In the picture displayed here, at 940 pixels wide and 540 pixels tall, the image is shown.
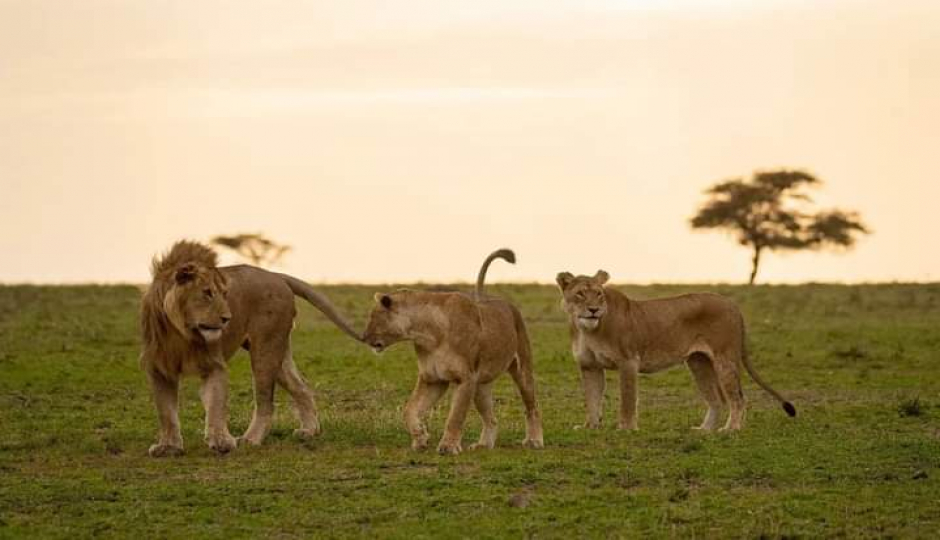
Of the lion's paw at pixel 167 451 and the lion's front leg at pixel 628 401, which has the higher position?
the lion's front leg at pixel 628 401

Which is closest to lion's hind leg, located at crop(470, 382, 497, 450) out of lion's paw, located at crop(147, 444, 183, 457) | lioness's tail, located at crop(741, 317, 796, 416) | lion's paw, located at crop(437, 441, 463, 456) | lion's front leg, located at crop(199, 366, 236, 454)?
lion's paw, located at crop(437, 441, 463, 456)

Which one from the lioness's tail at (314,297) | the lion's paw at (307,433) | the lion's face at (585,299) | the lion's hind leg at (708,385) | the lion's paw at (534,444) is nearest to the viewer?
the lion's paw at (534,444)

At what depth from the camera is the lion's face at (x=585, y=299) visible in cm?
1287

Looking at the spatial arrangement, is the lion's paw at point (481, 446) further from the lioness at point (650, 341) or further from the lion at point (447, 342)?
the lioness at point (650, 341)

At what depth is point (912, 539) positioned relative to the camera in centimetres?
878

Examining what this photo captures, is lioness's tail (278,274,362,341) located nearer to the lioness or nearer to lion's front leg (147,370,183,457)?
lion's front leg (147,370,183,457)

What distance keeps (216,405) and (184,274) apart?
94 cm

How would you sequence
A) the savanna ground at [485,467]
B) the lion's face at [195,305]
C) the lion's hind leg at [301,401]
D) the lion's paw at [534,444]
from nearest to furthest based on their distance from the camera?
1. the savanna ground at [485,467]
2. the lion's face at [195,305]
3. the lion's paw at [534,444]
4. the lion's hind leg at [301,401]

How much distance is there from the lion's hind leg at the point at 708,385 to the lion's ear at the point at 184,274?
4321 mm

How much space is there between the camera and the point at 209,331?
1112 centimetres

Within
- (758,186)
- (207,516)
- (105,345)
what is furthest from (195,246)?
(758,186)

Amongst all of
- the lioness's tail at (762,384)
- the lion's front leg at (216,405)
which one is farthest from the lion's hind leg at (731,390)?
the lion's front leg at (216,405)

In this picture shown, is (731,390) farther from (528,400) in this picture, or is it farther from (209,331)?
(209,331)

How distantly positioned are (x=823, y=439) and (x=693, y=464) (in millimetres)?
1632
